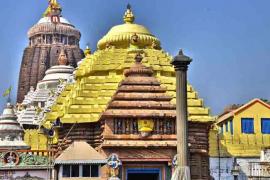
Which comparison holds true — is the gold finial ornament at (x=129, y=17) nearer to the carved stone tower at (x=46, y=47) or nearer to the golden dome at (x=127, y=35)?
the golden dome at (x=127, y=35)

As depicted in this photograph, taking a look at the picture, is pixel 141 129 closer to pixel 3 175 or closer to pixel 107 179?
pixel 107 179

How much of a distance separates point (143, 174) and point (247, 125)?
14.4 m

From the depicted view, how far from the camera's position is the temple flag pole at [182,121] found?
89.3ft

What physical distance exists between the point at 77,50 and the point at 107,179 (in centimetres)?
5336

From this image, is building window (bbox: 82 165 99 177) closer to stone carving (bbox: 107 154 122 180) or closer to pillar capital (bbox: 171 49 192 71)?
stone carving (bbox: 107 154 122 180)

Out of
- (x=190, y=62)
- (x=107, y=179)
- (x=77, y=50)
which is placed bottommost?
(x=107, y=179)

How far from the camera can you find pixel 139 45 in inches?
1615

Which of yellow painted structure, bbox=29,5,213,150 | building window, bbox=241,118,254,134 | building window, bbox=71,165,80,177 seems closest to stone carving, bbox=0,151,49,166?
building window, bbox=71,165,80,177

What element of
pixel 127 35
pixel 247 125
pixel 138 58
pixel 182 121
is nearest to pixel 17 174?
pixel 138 58

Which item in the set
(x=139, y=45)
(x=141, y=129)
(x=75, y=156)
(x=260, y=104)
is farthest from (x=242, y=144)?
(x=75, y=156)

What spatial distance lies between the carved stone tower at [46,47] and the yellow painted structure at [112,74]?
129 feet

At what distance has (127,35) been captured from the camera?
1628 inches

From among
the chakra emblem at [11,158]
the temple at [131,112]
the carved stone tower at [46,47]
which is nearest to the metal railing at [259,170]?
the temple at [131,112]

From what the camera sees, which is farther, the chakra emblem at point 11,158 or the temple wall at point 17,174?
the chakra emblem at point 11,158
